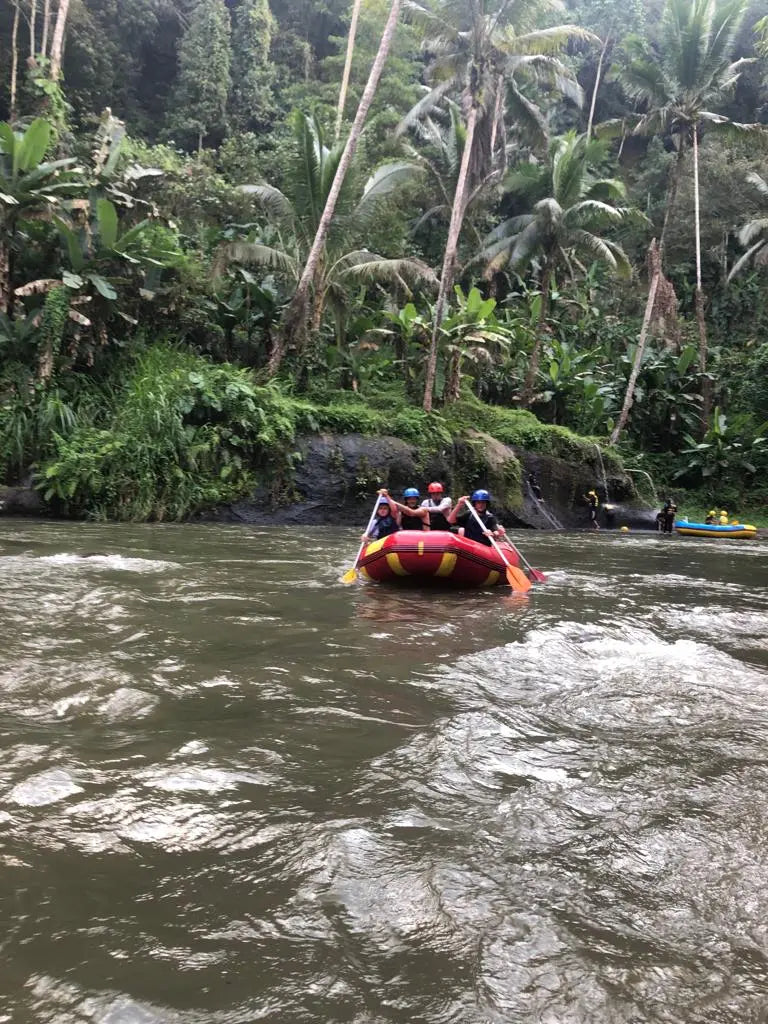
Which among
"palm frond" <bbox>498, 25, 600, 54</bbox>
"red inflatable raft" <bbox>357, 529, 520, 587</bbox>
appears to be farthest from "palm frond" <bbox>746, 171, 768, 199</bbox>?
"red inflatable raft" <bbox>357, 529, 520, 587</bbox>

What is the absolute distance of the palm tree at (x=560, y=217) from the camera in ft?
67.3

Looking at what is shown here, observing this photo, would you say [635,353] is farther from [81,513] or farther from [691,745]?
[691,745]

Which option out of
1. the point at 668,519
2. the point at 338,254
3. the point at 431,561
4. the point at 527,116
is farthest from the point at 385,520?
the point at 527,116

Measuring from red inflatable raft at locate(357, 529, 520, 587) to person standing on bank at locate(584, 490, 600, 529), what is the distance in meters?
10.9

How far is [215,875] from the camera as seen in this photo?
2307mm

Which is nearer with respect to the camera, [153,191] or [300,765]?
[300,765]

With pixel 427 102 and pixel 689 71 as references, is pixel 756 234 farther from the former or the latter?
pixel 427 102

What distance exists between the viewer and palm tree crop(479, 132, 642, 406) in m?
20.5

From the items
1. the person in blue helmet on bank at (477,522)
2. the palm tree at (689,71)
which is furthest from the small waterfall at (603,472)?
the person in blue helmet on bank at (477,522)

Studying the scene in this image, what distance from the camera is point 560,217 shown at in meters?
20.4

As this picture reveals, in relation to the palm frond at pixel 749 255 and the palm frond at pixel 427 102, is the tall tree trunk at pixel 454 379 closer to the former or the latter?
the palm frond at pixel 427 102

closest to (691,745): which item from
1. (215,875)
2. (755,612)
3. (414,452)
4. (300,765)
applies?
(300,765)

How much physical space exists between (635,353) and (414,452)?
11.1 meters

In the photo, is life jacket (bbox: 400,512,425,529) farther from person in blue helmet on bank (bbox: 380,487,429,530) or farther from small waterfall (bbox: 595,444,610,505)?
small waterfall (bbox: 595,444,610,505)
